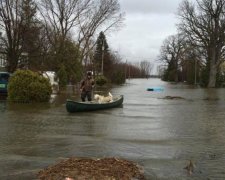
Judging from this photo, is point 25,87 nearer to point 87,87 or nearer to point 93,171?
point 87,87

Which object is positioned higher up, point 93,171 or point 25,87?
point 25,87

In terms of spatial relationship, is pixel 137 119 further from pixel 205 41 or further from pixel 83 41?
pixel 205 41

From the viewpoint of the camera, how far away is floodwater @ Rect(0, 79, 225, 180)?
9.35 metres

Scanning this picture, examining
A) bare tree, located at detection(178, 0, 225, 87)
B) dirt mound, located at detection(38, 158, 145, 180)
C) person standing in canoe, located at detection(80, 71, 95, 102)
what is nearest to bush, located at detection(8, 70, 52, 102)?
person standing in canoe, located at detection(80, 71, 95, 102)

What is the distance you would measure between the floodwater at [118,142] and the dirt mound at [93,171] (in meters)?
0.42

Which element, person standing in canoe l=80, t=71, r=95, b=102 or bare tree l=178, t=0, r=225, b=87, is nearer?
person standing in canoe l=80, t=71, r=95, b=102

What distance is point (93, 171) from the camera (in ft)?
26.1

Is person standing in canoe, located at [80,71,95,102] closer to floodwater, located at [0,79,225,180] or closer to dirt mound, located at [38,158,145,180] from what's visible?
floodwater, located at [0,79,225,180]

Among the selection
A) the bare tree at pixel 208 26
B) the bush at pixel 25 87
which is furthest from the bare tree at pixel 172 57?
the bush at pixel 25 87

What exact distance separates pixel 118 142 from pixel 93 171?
477 cm

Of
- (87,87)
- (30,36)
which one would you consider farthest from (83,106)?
(30,36)

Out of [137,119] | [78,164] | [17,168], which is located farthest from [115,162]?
[137,119]

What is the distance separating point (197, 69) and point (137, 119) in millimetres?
77420

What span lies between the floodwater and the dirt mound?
0.42 metres
